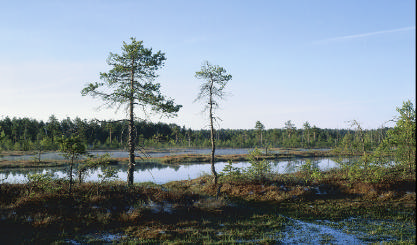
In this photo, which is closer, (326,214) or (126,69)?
(326,214)

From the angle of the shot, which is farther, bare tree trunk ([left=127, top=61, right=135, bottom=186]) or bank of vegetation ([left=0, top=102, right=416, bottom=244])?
bare tree trunk ([left=127, top=61, right=135, bottom=186])

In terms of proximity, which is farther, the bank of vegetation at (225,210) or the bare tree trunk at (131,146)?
the bare tree trunk at (131,146)

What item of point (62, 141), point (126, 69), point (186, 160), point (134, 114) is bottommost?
point (186, 160)

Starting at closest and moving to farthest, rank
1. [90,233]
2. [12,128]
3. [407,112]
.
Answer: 1. [90,233]
2. [407,112]
3. [12,128]

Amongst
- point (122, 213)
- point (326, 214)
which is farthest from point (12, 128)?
point (326, 214)

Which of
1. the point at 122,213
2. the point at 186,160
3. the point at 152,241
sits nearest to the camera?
the point at 152,241

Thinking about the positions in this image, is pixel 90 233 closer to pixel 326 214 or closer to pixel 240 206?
pixel 240 206

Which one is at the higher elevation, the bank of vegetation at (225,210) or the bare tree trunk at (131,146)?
the bare tree trunk at (131,146)

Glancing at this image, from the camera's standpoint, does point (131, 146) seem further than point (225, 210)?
Yes

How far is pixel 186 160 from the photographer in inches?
2347

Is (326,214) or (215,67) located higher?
(215,67)

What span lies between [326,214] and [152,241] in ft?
31.5

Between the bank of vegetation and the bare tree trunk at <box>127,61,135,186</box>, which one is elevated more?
the bare tree trunk at <box>127,61,135,186</box>

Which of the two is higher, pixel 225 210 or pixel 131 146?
pixel 131 146
